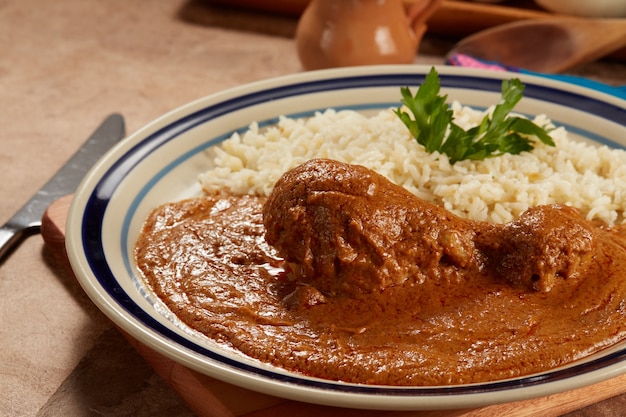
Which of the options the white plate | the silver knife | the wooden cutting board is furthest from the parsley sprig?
the silver knife

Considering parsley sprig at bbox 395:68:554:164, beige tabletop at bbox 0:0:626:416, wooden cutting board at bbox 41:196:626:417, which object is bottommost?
beige tabletop at bbox 0:0:626:416

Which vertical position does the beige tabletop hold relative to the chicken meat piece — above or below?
below

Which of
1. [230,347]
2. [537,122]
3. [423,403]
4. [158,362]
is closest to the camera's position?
[423,403]

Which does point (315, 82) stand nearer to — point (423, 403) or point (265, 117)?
point (265, 117)

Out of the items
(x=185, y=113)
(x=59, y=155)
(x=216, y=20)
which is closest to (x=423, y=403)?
(x=185, y=113)

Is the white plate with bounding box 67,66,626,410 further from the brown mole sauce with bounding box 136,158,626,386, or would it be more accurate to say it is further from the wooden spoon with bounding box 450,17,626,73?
the wooden spoon with bounding box 450,17,626,73

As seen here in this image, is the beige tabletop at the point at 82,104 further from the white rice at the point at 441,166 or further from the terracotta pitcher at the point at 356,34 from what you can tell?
the white rice at the point at 441,166
